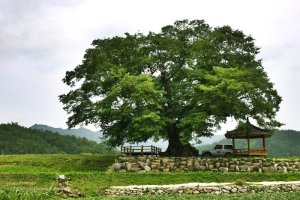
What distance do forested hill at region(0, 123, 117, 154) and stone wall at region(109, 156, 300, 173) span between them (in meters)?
58.6

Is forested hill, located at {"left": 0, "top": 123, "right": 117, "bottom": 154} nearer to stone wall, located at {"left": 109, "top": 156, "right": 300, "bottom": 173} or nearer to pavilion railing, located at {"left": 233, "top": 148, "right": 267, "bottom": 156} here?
pavilion railing, located at {"left": 233, "top": 148, "right": 267, "bottom": 156}

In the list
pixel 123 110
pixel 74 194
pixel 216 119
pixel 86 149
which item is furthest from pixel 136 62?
pixel 86 149

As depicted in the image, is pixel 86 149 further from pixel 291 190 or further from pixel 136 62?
pixel 291 190

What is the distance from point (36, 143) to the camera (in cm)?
11344

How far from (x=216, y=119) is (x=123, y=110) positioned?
955 centimetres

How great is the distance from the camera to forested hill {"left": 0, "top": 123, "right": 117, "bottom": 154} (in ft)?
364

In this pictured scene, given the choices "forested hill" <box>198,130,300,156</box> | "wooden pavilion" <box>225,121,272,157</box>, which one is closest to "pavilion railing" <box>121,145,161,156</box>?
"wooden pavilion" <box>225,121,272,157</box>

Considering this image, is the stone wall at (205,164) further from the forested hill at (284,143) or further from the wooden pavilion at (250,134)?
the forested hill at (284,143)

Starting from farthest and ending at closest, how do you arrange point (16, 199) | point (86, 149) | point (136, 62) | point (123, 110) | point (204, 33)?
point (86, 149)
point (204, 33)
point (136, 62)
point (123, 110)
point (16, 199)

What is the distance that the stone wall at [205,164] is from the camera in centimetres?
4697

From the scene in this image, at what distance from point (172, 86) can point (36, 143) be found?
67000 millimetres

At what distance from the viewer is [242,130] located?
170 ft

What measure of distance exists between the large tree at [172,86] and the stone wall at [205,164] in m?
2.74

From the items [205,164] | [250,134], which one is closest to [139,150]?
[205,164]
